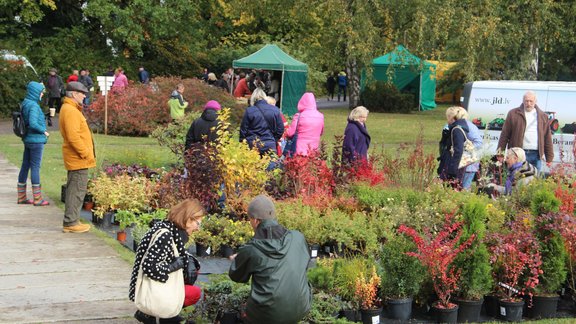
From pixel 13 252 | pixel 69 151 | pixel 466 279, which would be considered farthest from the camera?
pixel 69 151

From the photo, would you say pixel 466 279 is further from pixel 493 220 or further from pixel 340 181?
pixel 340 181

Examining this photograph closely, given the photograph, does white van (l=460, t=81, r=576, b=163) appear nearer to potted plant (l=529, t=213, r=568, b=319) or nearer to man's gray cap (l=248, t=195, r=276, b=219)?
potted plant (l=529, t=213, r=568, b=319)

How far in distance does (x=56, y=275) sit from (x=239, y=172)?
288 centimetres

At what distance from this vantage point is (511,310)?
26.8 feet

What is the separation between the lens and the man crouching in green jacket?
625 centimetres

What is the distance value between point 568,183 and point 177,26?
30266 mm

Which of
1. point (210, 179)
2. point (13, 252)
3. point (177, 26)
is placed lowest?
point (13, 252)

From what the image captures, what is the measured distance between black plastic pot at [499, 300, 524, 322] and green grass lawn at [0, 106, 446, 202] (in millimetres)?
6124

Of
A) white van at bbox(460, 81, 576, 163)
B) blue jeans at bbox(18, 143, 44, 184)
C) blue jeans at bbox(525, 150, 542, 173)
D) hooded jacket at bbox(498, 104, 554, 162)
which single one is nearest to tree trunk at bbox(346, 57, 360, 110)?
white van at bbox(460, 81, 576, 163)

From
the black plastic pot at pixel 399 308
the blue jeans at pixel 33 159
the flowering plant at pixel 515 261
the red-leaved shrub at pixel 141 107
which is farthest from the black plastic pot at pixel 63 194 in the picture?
the red-leaved shrub at pixel 141 107

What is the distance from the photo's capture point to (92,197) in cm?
1291

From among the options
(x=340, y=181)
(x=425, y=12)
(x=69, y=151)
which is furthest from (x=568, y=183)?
(x=425, y=12)

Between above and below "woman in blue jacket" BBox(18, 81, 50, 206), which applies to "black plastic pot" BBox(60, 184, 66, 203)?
below

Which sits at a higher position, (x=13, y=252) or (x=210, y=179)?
(x=210, y=179)
